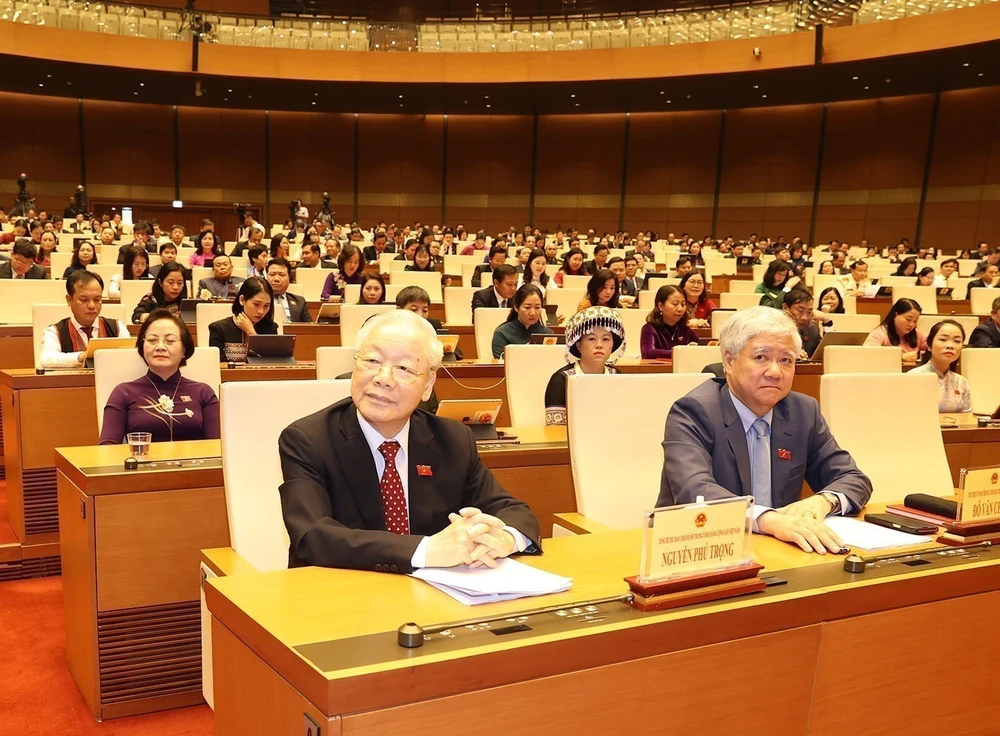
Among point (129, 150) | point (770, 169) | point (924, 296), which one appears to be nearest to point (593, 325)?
point (924, 296)

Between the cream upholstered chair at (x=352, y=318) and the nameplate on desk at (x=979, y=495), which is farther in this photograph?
the cream upholstered chair at (x=352, y=318)

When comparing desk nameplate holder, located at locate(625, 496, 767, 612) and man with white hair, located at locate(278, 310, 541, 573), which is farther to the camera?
man with white hair, located at locate(278, 310, 541, 573)

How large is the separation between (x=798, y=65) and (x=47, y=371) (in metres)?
12.8

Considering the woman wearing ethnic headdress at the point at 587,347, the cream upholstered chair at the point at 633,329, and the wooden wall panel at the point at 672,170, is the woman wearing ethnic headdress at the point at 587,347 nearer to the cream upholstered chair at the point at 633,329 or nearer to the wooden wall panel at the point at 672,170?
the cream upholstered chair at the point at 633,329

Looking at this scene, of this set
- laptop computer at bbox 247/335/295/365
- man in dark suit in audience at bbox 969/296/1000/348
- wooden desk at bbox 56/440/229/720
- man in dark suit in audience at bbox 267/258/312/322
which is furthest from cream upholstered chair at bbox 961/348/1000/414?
man in dark suit in audience at bbox 267/258/312/322

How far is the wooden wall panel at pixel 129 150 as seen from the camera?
19672 millimetres

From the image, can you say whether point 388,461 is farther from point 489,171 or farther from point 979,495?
point 489,171

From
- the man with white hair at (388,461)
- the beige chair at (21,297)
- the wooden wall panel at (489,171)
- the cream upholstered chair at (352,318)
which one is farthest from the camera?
the wooden wall panel at (489,171)

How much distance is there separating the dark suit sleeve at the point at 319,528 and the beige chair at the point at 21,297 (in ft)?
15.1

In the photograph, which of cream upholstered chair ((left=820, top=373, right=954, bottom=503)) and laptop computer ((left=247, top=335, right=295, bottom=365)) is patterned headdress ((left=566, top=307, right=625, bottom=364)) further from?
laptop computer ((left=247, top=335, right=295, bottom=365))

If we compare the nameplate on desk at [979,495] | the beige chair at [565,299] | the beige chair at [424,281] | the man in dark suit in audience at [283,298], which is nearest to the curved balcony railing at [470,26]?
the beige chair at [424,281]

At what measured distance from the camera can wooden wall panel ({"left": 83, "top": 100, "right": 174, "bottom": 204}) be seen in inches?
774

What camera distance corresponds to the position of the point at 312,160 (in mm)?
20875

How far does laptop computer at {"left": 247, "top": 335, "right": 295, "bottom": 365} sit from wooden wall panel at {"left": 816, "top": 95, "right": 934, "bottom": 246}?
15.9 m
